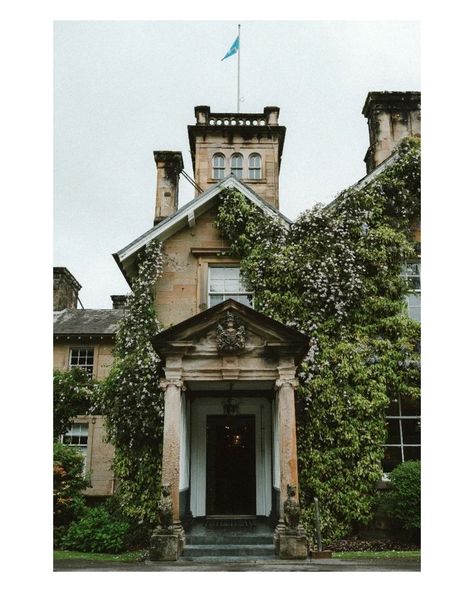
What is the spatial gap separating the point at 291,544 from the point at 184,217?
758cm

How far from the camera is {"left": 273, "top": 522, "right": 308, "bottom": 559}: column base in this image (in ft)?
29.5

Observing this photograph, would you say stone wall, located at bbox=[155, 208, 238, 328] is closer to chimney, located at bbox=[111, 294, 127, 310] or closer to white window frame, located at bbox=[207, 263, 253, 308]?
white window frame, located at bbox=[207, 263, 253, 308]

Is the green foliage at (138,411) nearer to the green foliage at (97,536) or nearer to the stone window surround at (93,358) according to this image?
the green foliage at (97,536)

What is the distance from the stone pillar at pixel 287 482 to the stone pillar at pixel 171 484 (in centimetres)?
170

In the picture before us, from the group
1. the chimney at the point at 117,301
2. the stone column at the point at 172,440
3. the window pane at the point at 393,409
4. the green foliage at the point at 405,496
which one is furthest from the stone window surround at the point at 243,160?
the green foliage at the point at 405,496

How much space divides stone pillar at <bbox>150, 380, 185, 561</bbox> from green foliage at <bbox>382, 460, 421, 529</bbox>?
4187 mm

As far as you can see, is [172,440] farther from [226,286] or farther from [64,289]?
[64,289]

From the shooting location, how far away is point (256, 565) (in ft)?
28.0

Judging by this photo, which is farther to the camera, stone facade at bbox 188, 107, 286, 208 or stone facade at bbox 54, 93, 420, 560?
stone facade at bbox 188, 107, 286, 208

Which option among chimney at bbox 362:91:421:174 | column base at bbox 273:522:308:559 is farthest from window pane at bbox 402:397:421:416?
chimney at bbox 362:91:421:174

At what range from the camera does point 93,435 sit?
20.1 metres

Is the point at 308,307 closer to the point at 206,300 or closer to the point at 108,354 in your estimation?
the point at 206,300

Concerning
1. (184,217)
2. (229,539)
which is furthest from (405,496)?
(184,217)
